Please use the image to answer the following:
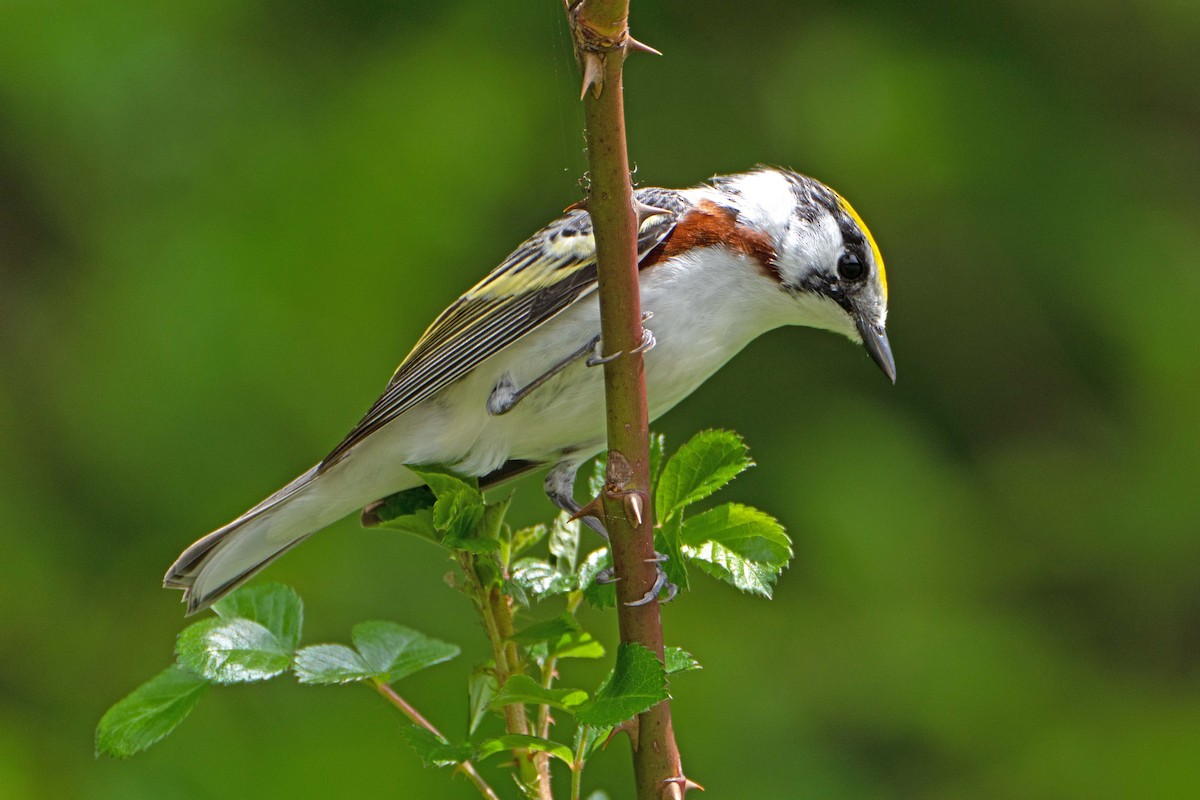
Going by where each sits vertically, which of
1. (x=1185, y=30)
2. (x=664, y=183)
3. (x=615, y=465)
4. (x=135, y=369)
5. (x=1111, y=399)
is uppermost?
(x=1185, y=30)

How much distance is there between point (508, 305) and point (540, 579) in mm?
885

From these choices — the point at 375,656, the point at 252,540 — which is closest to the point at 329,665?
the point at 375,656

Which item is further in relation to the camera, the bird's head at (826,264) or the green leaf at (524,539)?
the bird's head at (826,264)

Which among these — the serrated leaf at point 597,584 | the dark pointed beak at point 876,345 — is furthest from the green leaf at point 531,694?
the dark pointed beak at point 876,345

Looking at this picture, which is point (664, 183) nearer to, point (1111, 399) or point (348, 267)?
point (348, 267)

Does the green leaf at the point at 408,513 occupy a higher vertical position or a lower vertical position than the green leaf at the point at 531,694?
higher

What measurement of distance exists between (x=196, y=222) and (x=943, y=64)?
2.49 metres

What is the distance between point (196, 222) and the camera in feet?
12.9

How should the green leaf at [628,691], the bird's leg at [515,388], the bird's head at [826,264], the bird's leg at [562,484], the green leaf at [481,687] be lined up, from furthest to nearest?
the bird's leg at [562,484] < the bird's head at [826,264] < the bird's leg at [515,388] < the green leaf at [481,687] < the green leaf at [628,691]

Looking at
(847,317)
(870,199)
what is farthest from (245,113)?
(847,317)

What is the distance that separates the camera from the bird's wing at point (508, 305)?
7.88 feet

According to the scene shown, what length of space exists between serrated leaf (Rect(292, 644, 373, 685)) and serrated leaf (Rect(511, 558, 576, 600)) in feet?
0.77

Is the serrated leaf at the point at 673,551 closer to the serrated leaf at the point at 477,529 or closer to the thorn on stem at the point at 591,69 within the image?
the serrated leaf at the point at 477,529

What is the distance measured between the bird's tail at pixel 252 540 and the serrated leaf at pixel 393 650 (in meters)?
0.80
